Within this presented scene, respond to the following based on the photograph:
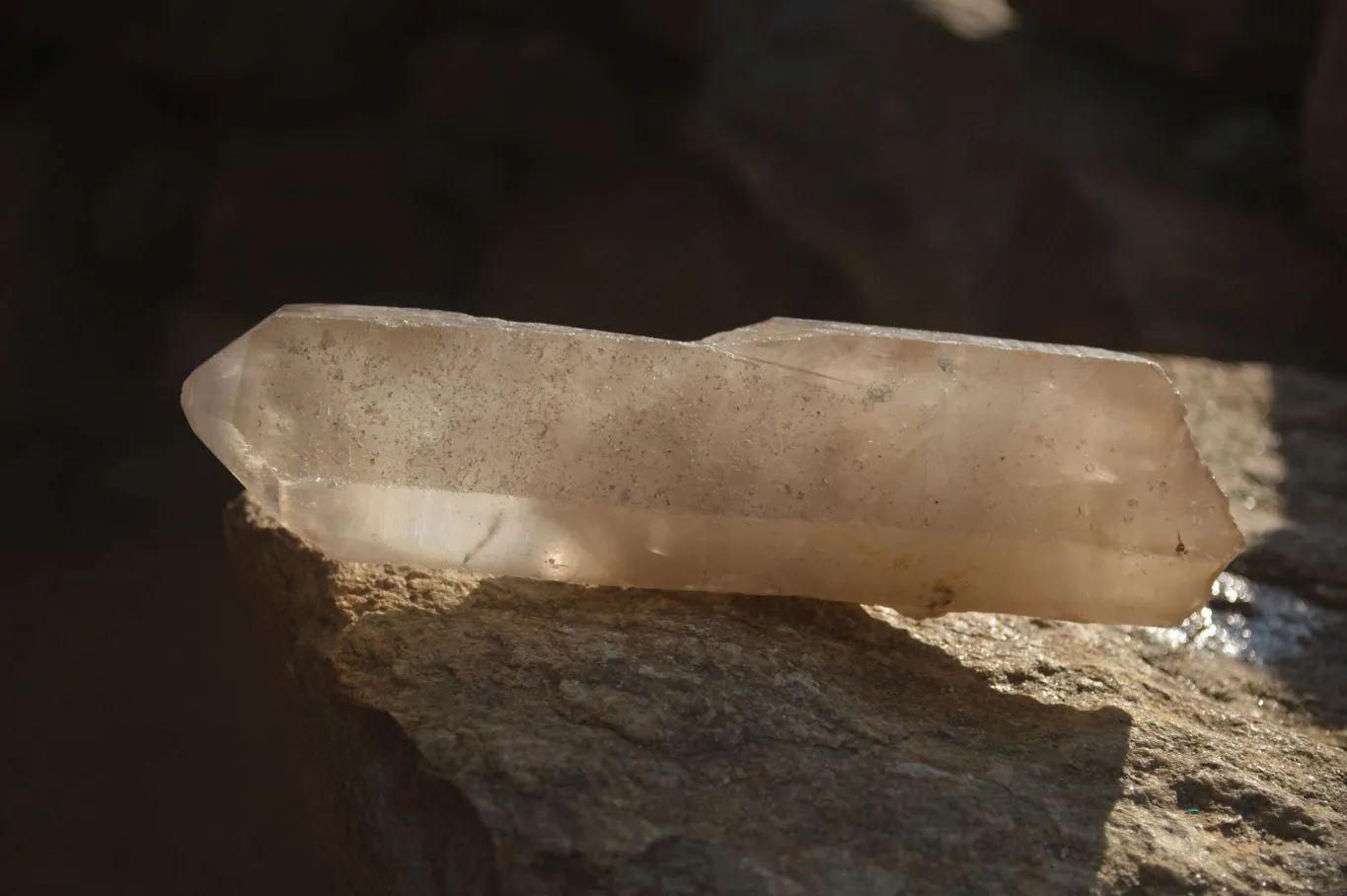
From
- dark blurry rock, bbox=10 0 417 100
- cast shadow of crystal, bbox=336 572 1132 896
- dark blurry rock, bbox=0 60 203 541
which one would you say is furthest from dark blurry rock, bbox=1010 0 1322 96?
dark blurry rock, bbox=0 60 203 541

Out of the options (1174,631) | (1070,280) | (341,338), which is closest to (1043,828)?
(1174,631)

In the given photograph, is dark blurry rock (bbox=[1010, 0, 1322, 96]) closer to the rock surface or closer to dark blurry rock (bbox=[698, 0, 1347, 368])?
dark blurry rock (bbox=[698, 0, 1347, 368])

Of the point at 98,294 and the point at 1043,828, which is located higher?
the point at 98,294

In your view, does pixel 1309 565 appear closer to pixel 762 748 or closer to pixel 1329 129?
pixel 762 748

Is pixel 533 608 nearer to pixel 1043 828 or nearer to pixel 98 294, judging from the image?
pixel 1043 828

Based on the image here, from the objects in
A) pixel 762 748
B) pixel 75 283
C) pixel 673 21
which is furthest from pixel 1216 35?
pixel 75 283
